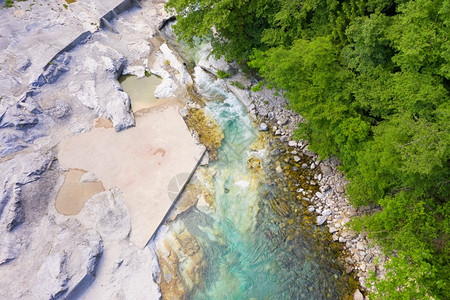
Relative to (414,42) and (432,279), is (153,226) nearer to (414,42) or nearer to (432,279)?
(432,279)

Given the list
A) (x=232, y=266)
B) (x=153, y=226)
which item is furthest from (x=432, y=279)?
(x=153, y=226)

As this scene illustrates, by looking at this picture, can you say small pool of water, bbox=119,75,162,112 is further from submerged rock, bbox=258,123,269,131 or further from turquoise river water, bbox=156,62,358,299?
submerged rock, bbox=258,123,269,131

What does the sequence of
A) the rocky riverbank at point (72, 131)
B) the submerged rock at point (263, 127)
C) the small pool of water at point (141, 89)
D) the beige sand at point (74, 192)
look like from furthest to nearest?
the small pool of water at point (141, 89)
the submerged rock at point (263, 127)
the beige sand at point (74, 192)
the rocky riverbank at point (72, 131)

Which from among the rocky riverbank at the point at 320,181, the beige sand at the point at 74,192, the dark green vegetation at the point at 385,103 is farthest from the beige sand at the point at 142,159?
the dark green vegetation at the point at 385,103

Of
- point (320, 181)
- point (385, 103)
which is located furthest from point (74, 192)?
point (385, 103)

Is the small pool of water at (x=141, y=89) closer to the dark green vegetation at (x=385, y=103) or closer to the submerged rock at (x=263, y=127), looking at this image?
the dark green vegetation at (x=385, y=103)

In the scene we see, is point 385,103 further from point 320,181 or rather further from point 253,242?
point 253,242

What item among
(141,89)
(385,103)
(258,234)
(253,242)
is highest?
(385,103)
